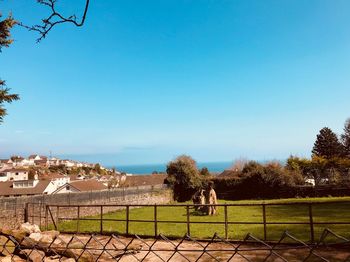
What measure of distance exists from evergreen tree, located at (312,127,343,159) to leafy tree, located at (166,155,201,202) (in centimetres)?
3196

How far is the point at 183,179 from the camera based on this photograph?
38.0 meters

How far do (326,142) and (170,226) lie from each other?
51.5 meters

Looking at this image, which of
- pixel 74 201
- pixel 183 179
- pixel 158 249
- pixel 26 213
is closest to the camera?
pixel 158 249

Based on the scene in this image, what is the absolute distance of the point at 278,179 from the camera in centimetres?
3484

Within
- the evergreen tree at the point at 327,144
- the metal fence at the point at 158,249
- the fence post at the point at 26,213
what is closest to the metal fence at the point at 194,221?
the fence post at the point at 26,213

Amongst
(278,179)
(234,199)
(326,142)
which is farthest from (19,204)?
(326,142)

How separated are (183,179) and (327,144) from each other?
114 ft

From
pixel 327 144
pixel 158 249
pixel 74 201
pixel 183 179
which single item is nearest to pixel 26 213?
pixel 74 201

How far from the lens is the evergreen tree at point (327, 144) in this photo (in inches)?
2350

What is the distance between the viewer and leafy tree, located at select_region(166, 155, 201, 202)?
37.7 m

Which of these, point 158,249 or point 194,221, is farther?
point 194,221

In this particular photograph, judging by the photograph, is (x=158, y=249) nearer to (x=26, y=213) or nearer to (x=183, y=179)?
(x=26, y=213)

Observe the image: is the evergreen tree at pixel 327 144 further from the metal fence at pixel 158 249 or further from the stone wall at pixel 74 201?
the metal fence at pixel 158 249

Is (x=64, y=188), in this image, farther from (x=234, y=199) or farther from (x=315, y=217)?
(x=315, y=217)
